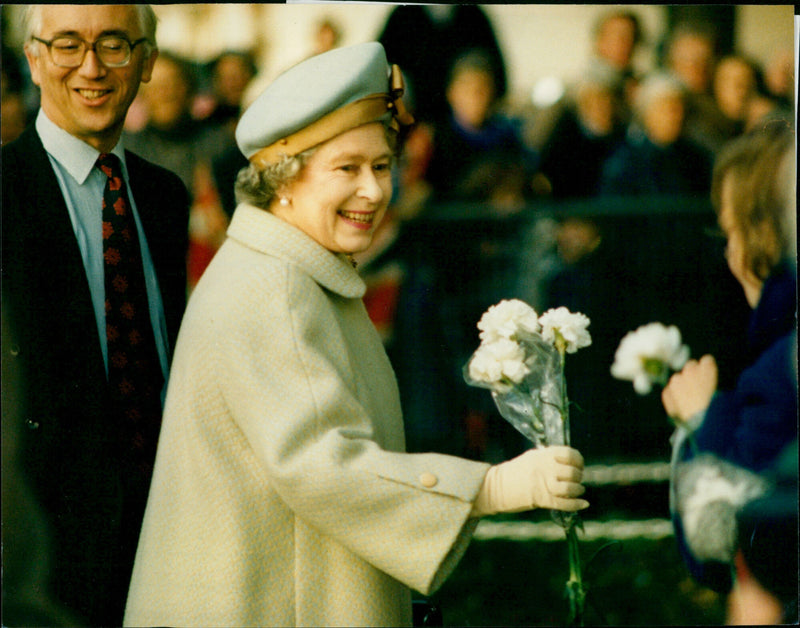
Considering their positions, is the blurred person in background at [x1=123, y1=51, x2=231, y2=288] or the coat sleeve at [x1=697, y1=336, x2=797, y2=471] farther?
the coat sleeve at [x1=697, y1=336, x2=797, y2=471]

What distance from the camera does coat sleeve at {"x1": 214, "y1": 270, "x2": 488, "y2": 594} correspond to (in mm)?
2594

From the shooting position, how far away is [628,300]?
396cm

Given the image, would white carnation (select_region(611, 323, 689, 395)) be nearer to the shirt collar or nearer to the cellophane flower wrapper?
the cellophane flower wrapper

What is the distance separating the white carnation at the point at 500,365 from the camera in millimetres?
2828

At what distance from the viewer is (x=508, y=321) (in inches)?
114

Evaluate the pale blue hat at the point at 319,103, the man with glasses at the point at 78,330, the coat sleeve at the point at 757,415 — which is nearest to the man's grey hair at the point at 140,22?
the man with glasses at the point at 78,330

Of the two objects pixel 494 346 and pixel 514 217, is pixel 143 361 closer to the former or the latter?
pixel 494 346

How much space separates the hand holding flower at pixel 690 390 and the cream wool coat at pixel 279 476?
4.22 ft

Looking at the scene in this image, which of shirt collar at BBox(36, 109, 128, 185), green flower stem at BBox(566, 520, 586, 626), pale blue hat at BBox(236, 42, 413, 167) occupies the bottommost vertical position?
green flower stem at BBox(566, 520, 586, 626)

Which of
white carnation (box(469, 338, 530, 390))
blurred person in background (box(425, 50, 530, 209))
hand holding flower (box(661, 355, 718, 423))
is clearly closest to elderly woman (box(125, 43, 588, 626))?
white carnation (box(469, 338, 530, 390))

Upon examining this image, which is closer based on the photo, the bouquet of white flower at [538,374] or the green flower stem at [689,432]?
the bouquet of white flower at [538,374]

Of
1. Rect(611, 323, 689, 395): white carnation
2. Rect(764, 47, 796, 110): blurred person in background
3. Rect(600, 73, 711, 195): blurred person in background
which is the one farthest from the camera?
Rect(600, 73, 711, 195): blurred person in background

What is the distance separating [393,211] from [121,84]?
107 centimetres

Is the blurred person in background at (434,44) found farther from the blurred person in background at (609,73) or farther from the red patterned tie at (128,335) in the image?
the red patterned tie at (128,335)
